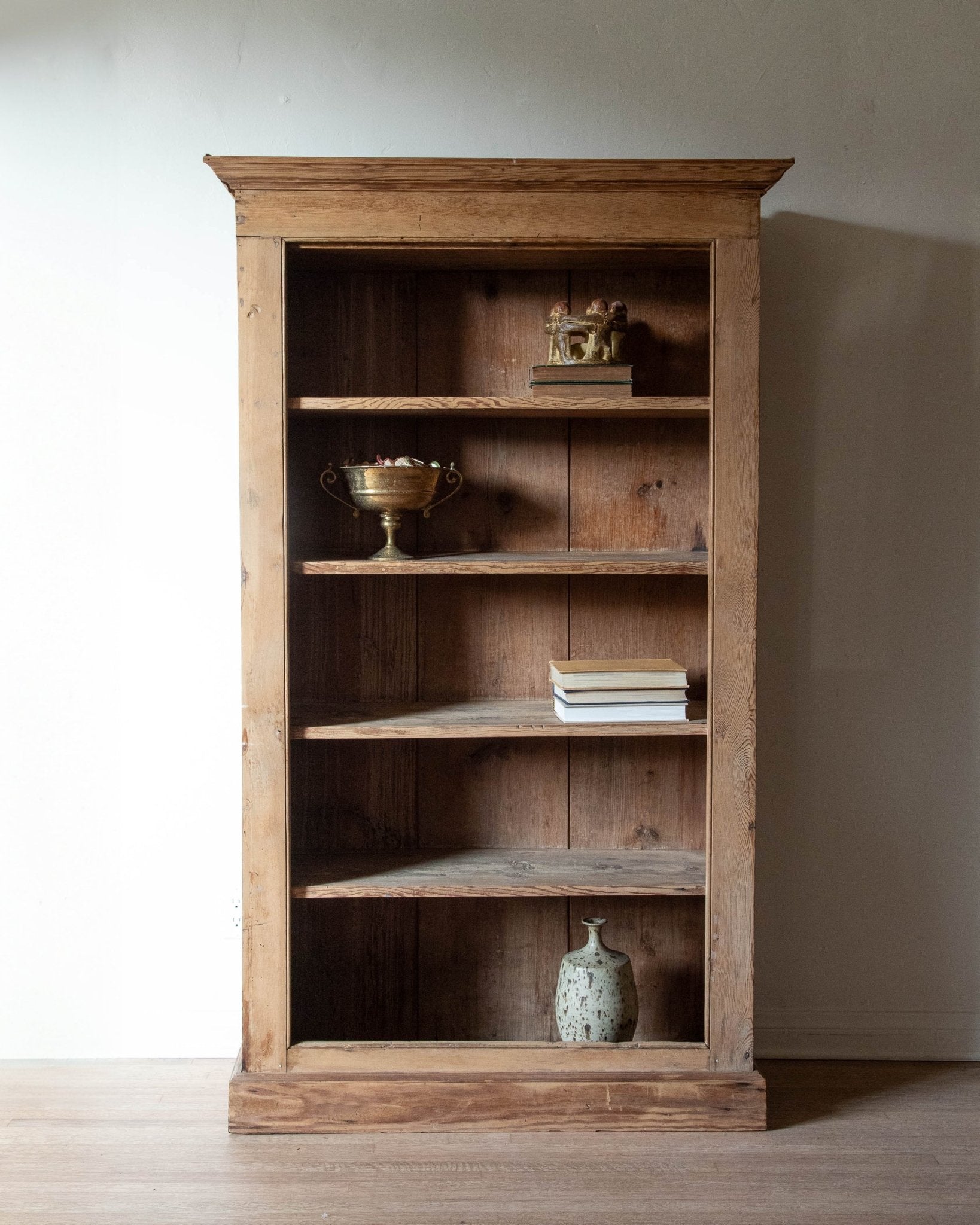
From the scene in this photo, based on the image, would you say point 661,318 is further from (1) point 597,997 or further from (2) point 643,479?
(1) point 597,997

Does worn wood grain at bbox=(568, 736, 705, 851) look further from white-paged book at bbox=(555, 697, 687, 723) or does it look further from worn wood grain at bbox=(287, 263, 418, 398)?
worn wood grain at bbox=(287, 263, 418, 398)

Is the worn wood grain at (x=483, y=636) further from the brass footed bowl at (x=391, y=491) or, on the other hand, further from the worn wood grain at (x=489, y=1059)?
the worn wood grain at (x=489, y=1059)

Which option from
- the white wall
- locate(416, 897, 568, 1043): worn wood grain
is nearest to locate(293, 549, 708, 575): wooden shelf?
the white wall

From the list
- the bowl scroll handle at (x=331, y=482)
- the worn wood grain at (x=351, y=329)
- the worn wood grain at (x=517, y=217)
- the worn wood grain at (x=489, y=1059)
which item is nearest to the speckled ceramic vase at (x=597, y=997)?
the worn wood grain at (x=489, y=1059)

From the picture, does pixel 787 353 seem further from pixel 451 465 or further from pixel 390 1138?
pixel 390 1138

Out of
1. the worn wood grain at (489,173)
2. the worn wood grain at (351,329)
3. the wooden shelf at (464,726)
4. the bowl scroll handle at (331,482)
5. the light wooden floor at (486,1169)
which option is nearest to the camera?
the light wooden floor at (486,1169)

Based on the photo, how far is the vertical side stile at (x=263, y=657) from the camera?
2.22 meters

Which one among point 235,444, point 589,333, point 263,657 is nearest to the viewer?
point 263,657

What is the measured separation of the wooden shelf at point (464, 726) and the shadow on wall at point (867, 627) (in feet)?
1.45

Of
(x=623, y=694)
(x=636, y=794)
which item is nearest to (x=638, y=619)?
(x=623, y=694)

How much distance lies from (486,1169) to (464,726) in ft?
2.86

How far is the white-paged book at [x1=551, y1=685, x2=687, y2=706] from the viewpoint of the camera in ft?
7.59

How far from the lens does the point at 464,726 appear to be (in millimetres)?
2277

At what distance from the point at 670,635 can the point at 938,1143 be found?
1208mm
